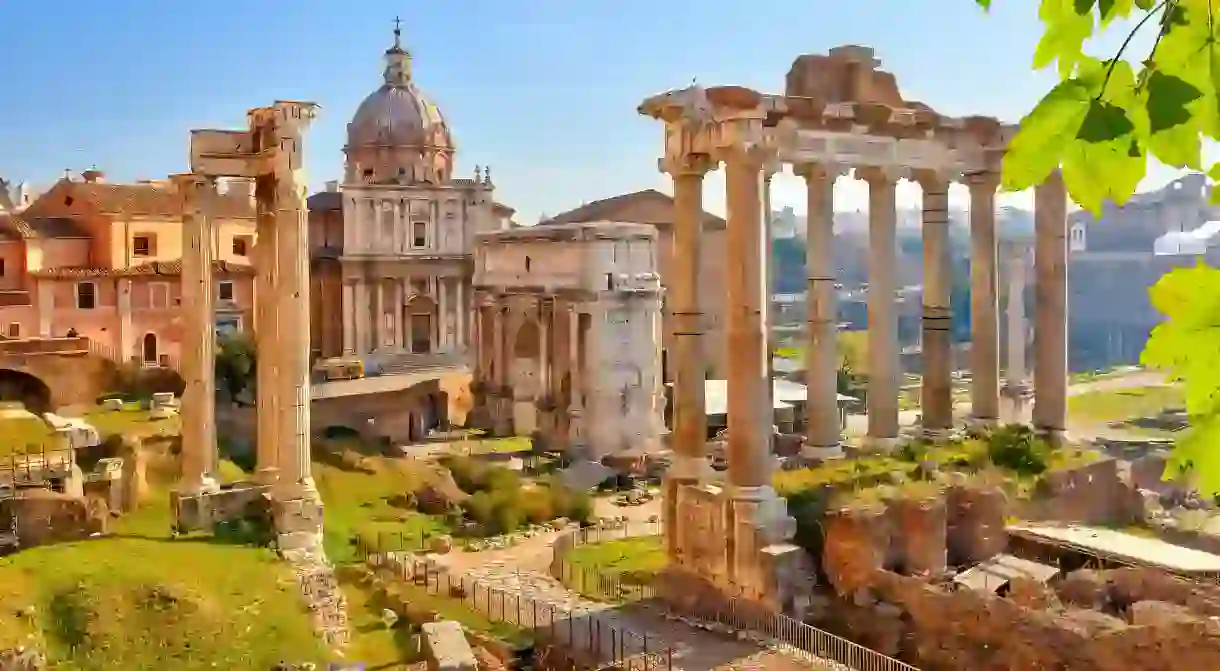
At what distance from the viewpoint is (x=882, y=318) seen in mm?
18016

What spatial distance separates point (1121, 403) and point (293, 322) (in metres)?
35.3

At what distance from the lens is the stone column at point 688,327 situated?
1582 cm

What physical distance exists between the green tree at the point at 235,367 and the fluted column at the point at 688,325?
1922 cm

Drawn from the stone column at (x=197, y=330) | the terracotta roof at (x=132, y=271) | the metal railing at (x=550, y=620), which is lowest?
the metal railing at (x=550, y=620)

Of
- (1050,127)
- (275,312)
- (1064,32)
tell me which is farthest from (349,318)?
(1050,127)

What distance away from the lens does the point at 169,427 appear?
1009 inches

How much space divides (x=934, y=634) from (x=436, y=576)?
325 inches

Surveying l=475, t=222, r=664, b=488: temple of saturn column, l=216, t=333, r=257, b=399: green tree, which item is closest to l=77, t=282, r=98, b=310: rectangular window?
l=216, t=333, r=257, b=399: green tree

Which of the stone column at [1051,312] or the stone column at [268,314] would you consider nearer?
the stone column at [268,314]

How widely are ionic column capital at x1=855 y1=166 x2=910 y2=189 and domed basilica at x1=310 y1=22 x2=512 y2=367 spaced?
27.5 meters

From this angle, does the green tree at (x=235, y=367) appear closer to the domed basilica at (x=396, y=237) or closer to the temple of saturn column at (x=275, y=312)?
the domed basilica at (x=396, y=237)

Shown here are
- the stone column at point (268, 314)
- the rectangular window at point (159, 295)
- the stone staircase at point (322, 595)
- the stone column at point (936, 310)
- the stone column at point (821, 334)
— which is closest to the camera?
the stone staircase at point (322, 595)

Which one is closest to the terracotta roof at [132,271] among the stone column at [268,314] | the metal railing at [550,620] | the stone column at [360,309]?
the stone column at [360,309]

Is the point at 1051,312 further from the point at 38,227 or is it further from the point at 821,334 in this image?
the point at 38,227
